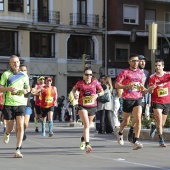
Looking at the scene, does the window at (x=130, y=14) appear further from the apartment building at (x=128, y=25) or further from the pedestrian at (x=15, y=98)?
the pedestrian at (x=15, y=98)

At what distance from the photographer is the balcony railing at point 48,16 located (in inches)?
1893

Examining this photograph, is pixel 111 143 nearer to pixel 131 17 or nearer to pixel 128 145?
pixel 128 145

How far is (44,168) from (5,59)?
116 feet

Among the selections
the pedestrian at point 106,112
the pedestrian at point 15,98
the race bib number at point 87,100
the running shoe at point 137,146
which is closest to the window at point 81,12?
the pedestrian at point 106,112

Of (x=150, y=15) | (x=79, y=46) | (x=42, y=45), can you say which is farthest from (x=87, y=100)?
(x=150, y=15)

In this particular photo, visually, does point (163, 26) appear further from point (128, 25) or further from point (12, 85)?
point (12, 85)

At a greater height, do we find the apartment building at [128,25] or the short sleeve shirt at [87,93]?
the apartment building at [128,25]

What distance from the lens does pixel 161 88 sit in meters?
14.9

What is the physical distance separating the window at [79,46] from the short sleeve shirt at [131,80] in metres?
35.6

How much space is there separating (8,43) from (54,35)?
3953 mm

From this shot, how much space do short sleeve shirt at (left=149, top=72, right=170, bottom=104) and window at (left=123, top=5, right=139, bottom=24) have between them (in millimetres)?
36565

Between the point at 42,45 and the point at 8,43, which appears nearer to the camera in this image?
the point at 8,43

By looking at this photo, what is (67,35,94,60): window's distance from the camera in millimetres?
49906

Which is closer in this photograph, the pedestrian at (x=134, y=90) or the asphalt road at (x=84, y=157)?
the asphalt road at (x=84, y=157)
